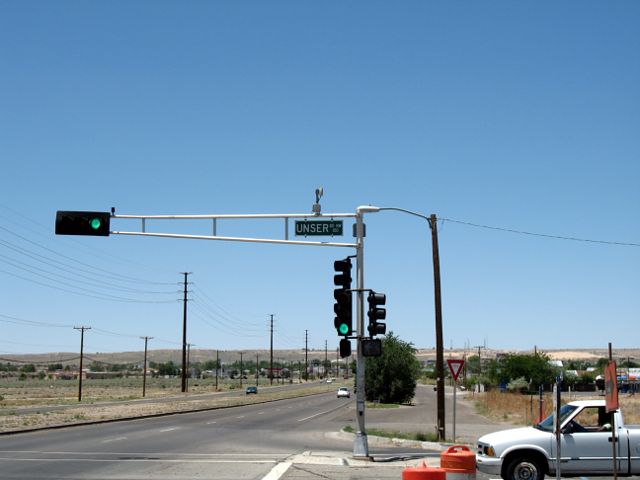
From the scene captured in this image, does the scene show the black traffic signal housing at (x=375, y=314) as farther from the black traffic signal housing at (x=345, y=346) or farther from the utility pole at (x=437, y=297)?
the utility pole at (x=437, y=297)

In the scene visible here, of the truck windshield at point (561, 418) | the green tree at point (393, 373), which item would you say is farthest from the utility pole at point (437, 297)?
the green tree at point (393, 373)

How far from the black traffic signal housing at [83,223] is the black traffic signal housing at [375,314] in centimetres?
693

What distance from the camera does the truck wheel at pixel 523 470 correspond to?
1554 cm

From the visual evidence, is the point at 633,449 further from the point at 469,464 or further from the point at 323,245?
the point at 323,245

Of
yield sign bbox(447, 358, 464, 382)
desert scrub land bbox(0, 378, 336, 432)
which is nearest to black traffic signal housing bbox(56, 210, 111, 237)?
yield sign bbox(447, 358, 464, 382)

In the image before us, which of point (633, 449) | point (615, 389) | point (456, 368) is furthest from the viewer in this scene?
point (456, 368)

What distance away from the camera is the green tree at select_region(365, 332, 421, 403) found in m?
62.8

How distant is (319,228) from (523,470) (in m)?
8.48

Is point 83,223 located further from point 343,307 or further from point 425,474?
point 425,474

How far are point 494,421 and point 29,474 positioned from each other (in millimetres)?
29868

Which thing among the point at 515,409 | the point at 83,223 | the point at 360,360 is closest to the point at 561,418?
the point at 360,360

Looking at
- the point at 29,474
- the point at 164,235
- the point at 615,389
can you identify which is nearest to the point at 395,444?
the point at 164,235

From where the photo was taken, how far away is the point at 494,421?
42750 millimetres

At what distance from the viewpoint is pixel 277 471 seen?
18.6 meters
